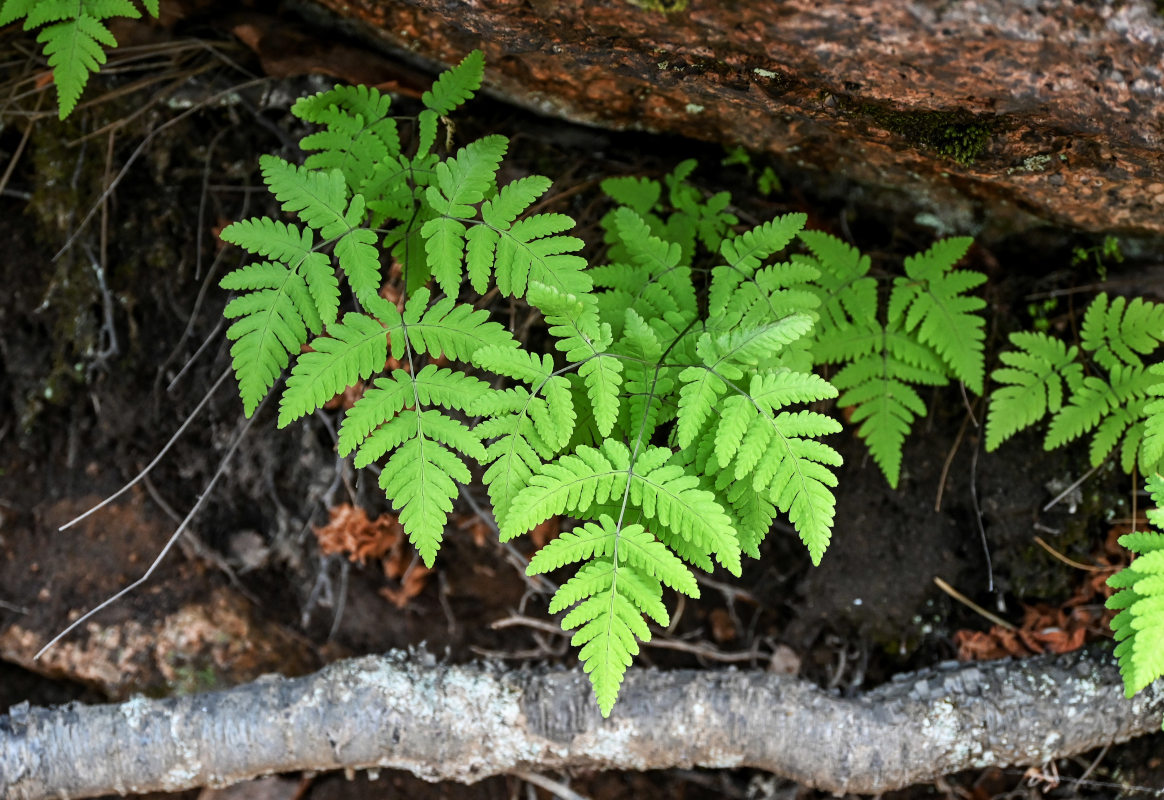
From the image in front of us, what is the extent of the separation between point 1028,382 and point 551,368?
1926mm

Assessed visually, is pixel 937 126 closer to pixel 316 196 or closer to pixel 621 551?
pixel 621 551

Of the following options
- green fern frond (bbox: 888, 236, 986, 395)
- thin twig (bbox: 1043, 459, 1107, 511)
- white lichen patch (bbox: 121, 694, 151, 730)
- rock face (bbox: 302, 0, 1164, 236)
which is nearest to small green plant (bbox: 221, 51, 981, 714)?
rock face (bbox: 302, 0, 1164, 236)

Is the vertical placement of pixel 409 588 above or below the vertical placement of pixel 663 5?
below

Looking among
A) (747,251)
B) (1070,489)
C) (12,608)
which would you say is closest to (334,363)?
(747,251)

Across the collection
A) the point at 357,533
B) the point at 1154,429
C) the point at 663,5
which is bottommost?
the point at 357,533

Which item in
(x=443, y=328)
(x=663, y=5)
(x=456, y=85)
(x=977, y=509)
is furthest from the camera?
(x=977, y=509)

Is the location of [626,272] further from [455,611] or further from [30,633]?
[30,633]

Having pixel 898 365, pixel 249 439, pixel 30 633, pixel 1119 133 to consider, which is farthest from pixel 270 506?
pixel 1119 133

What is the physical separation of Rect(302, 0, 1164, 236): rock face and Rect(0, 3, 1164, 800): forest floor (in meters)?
0.30

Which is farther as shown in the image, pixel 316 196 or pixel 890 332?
pixel 890 332

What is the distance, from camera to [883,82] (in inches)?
97.0

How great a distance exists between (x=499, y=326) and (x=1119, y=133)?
1.95 meters

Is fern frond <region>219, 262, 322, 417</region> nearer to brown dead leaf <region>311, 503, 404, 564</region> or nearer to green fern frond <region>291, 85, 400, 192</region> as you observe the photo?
green fern frond <region>291, 85, 400, 192</region>

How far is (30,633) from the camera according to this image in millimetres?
3846
